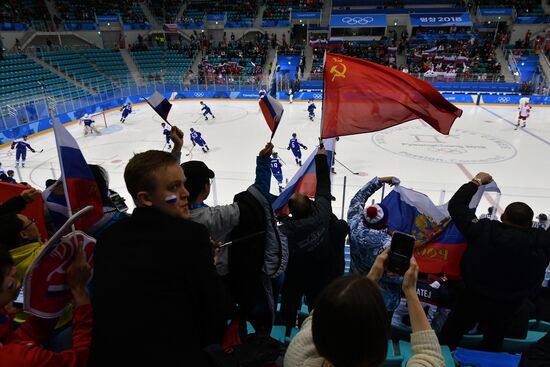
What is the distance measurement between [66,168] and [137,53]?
113 ft

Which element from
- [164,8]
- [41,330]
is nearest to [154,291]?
[41,330]

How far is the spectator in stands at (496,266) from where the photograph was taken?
7.70 ft

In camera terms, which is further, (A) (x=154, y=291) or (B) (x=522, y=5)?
(B) (x=522, y=5)

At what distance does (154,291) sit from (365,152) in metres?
12.9

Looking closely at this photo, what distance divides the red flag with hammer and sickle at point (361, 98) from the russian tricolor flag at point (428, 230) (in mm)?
893

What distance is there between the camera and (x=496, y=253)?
2.38 meters

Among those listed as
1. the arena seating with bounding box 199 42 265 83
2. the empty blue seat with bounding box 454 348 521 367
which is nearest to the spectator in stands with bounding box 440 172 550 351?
the empty blue seat with bounding box 454 348 521 367

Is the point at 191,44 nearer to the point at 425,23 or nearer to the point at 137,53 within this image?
the point at 137,53

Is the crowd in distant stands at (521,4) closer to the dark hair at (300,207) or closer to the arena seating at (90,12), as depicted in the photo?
the arena seating at (90,12)

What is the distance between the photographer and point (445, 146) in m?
14.1

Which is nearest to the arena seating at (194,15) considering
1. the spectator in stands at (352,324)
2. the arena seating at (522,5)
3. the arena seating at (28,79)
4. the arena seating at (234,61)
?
the arena seating at (234,61)

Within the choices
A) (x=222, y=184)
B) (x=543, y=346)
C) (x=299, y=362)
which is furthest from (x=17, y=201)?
(x=222, y=184)

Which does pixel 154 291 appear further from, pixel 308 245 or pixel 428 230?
pixel 428 230

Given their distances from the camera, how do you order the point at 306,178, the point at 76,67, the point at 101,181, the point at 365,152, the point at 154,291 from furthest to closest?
1. the point at 76,67
2. the point at 365,152
3. the point at 306,178
4. the point at 101,181
5. the point at 154,291
